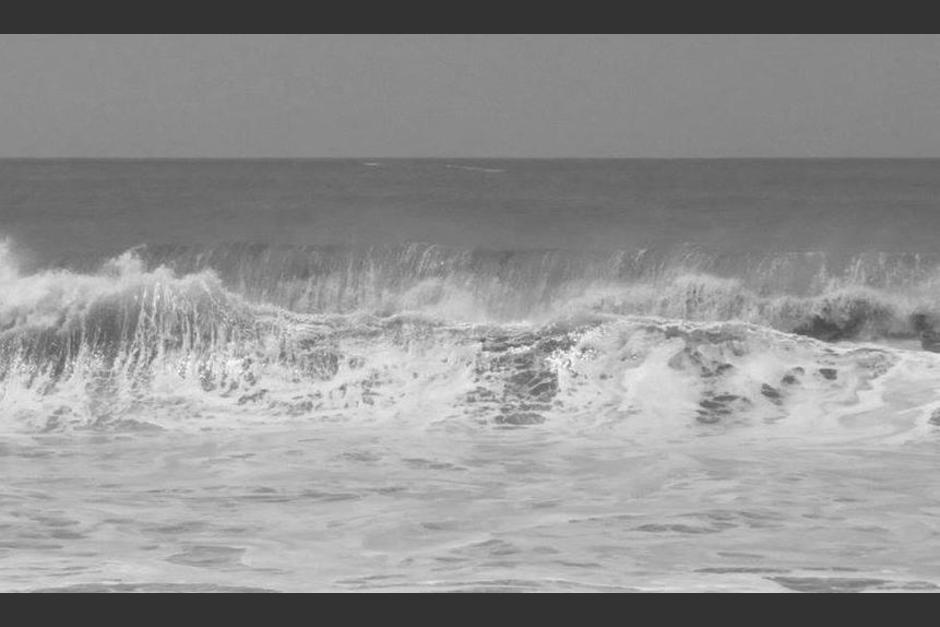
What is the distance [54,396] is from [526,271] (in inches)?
196

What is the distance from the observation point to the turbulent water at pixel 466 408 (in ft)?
22.6

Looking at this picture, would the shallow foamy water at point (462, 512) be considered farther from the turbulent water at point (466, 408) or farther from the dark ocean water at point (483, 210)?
the dark ocean water at point (483, 210)

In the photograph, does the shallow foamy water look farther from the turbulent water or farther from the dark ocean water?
the dark ocean water

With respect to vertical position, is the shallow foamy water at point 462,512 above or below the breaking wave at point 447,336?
below

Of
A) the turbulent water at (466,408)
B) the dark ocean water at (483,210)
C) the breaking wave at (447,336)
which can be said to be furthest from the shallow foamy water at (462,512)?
the dark ocean water at (483,210)

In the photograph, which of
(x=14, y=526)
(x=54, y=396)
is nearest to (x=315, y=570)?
(x=14, y=526)

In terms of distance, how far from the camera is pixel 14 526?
735cm

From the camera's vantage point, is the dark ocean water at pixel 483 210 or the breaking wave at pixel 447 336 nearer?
the breaking wave at pixel 447 336

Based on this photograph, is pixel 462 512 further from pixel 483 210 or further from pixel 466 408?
pixel 483 210

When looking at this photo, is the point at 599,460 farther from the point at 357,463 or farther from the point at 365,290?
the point at 365,290

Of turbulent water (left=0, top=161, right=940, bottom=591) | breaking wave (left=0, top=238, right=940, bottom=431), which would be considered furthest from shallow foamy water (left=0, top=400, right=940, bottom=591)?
breaking wave (left=0, top=238, right=940, bottom=431)

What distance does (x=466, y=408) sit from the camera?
34.6 ft

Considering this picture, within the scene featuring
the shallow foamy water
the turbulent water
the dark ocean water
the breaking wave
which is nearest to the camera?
the shallow foamy water

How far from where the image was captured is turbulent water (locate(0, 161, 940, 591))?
6891 mm
